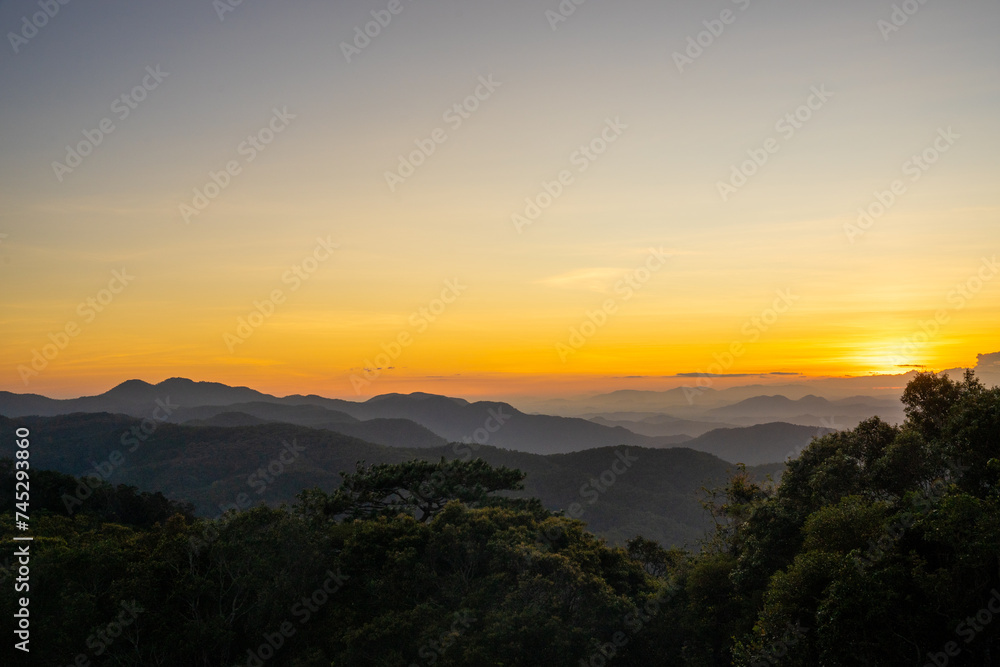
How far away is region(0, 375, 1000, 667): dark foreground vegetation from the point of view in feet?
50.4

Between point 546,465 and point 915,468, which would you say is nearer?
point 915,468

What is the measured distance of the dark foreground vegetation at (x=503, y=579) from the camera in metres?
15.4

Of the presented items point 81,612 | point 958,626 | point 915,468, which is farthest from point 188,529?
point 915,468

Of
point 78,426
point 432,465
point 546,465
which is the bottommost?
point 546,465

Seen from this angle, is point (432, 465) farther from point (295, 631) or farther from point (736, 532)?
point (736, 532)

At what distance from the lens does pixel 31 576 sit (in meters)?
19.8

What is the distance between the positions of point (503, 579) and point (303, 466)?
344ft

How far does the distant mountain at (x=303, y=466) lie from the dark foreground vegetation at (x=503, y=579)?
70330 mm

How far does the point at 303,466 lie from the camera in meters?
118

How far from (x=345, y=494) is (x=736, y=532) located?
67.2ft

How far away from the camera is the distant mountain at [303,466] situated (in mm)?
102312

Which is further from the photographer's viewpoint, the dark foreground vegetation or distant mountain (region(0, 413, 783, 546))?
distant mountain (region(0, 413, 783, 546))

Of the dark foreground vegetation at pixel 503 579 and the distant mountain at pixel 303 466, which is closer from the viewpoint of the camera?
the dark foreground vegetation at pixel 503 579

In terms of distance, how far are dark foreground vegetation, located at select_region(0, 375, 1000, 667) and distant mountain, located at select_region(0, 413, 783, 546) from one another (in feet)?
231
